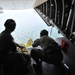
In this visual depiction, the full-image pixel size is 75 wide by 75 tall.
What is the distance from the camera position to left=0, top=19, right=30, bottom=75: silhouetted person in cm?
269

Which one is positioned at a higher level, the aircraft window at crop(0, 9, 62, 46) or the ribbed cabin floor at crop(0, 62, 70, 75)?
the aircraft window at crop(0, 9, 62, 46)

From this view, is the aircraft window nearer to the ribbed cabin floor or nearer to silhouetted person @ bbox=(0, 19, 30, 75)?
the ribbed cabin floor

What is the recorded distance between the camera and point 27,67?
10.4 ft

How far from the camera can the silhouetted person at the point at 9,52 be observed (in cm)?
269

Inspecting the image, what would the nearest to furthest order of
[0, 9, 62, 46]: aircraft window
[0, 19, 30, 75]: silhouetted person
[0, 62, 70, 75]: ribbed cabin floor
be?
[0, 19, 30, 75]: silhouetted person
[0, 62, 70, 75]: ribbed cabin floor
[0, 9, 62, 46]: aircraft window

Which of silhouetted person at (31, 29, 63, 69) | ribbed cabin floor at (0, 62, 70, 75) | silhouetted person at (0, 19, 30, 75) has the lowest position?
ribbed cabin floor at (0, 62, 70, 75)

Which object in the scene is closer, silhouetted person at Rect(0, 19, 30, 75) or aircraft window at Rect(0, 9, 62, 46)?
silhouetted person at Rect(0, 19, 30, 75)

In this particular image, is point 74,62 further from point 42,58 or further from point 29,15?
point 29,15

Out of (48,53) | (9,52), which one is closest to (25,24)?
(48,53)

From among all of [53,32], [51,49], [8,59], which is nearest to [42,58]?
[51,49]

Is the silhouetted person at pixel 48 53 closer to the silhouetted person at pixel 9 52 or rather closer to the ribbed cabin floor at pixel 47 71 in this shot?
the ribbed cabin floor at pixel 47 71

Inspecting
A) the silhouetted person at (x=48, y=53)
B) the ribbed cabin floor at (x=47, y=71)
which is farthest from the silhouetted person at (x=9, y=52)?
the silhouetted person at (x=48, y=53)

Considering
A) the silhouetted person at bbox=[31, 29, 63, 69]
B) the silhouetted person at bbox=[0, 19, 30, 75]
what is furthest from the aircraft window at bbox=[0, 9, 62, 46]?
the silhouetted person at bbox=[0, 19, 30, 75]

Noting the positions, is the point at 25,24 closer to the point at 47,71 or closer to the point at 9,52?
the point at 47,71
